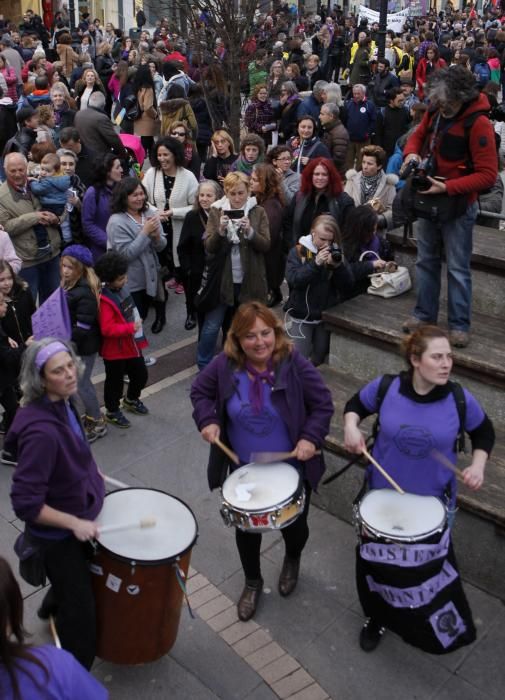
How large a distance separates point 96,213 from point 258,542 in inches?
167

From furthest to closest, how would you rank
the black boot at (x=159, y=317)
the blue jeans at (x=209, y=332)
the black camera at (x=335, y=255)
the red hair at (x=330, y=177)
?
the black boot at (x=159, y=317) → the blue jeans at (x=209, y=332) → the red hair at (x=330, y=177) → the black camera at (x=335, y=255)

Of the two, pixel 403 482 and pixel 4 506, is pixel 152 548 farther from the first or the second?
pixel 4 506

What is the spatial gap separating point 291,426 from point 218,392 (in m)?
0.41

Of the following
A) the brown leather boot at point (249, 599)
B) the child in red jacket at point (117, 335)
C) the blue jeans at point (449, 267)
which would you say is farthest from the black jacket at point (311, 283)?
the brown leather boot at point (249, 599)

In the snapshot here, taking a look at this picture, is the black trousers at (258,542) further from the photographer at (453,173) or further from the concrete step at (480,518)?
the photographer at (453,173)

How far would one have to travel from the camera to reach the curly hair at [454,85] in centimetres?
A: 438

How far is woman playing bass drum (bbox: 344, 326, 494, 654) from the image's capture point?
3428 millimetres

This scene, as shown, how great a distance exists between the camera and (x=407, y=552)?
11.1 feet

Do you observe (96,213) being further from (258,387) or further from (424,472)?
(424,472)

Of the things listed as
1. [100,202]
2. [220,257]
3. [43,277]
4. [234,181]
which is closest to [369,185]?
[234,181]

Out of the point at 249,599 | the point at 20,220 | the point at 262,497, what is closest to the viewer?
the point at 262,497

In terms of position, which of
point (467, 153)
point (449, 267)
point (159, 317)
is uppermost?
point (467, 153)

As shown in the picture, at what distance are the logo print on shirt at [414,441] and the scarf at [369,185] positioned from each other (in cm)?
438

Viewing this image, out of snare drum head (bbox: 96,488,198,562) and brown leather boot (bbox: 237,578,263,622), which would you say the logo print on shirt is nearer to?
snare drum head (bbox: 96,488,198,562)
